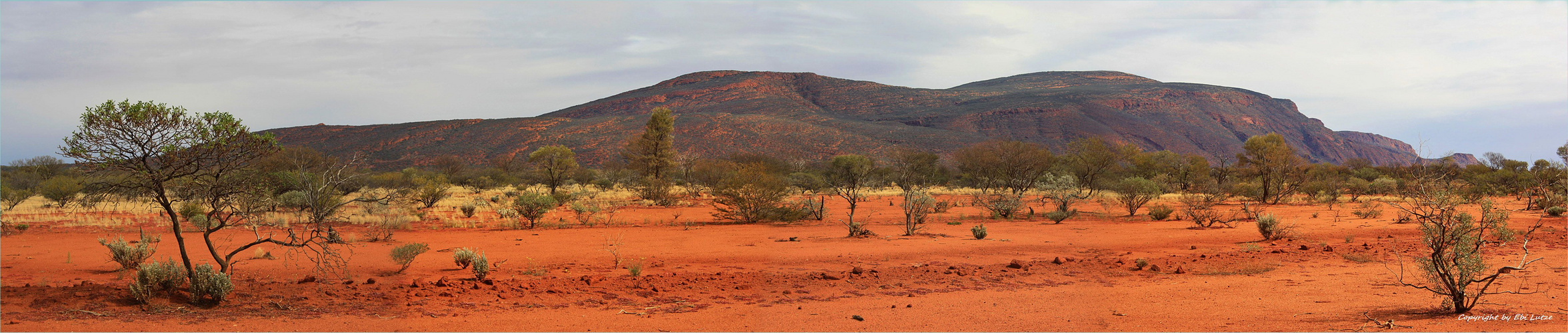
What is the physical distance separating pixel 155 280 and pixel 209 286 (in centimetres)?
64

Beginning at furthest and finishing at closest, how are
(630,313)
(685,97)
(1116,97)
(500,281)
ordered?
(685,97) < (1116,97) < (500,281) < (630,313)

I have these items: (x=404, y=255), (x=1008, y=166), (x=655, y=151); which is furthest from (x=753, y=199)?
(x=1008, y=166)

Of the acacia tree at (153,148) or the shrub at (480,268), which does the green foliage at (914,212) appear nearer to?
the shrub at (480,268)

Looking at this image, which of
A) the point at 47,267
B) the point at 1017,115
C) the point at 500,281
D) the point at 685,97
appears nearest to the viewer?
the point at 500,281

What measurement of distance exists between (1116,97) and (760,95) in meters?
60.0

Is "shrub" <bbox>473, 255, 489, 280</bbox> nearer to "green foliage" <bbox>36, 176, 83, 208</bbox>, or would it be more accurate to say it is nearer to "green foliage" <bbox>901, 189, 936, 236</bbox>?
"green foliage" <bbox>901, 189, 936, 236</bbox>

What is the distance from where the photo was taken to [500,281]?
9.09 meters

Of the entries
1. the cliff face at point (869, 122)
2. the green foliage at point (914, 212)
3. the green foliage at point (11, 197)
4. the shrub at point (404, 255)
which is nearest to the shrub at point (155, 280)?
the shrub at point (404, 255)

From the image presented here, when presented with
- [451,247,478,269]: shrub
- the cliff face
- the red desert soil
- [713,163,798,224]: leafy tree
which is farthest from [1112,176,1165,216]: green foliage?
the cliff face

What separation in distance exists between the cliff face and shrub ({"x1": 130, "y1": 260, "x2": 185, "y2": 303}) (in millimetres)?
57838

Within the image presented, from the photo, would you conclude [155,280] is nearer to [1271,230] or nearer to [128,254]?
[128,254]

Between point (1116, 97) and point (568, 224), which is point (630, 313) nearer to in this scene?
point (568, 224)

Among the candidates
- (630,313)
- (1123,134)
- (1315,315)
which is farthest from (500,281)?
(1123,134)

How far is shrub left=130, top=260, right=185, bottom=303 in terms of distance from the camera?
289 inches
